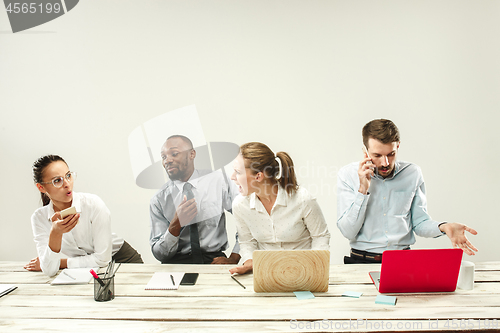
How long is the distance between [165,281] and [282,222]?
0.73 m

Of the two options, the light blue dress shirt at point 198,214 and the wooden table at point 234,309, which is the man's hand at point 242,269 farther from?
the light blue dress shirt at point 198,214

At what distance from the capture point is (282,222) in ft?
6.60

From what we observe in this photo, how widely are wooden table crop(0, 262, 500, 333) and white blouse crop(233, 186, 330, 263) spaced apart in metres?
0.38

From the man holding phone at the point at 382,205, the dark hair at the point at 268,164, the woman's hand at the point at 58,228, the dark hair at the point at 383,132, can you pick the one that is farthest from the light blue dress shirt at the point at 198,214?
the dark hair at the point at 383,132

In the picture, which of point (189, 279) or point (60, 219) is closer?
point (189, 279)

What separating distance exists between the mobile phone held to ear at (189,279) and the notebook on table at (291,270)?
1.03 ft

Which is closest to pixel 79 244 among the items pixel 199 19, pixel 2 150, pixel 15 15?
pixel 2 150

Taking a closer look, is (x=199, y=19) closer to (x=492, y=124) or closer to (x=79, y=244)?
(x=79, y=244)

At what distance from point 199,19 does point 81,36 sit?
107 cm

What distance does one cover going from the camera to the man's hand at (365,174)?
207 cm

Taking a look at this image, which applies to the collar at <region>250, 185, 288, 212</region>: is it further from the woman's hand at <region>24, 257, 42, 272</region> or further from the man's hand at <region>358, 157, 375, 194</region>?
the woman's hand at <region>24, 257, 42, 272</region>

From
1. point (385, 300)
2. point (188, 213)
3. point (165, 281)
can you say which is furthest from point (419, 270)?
point (188, 213)

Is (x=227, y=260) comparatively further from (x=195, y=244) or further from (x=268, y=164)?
(x=268, y=164)

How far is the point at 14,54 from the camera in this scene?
10.4ft
